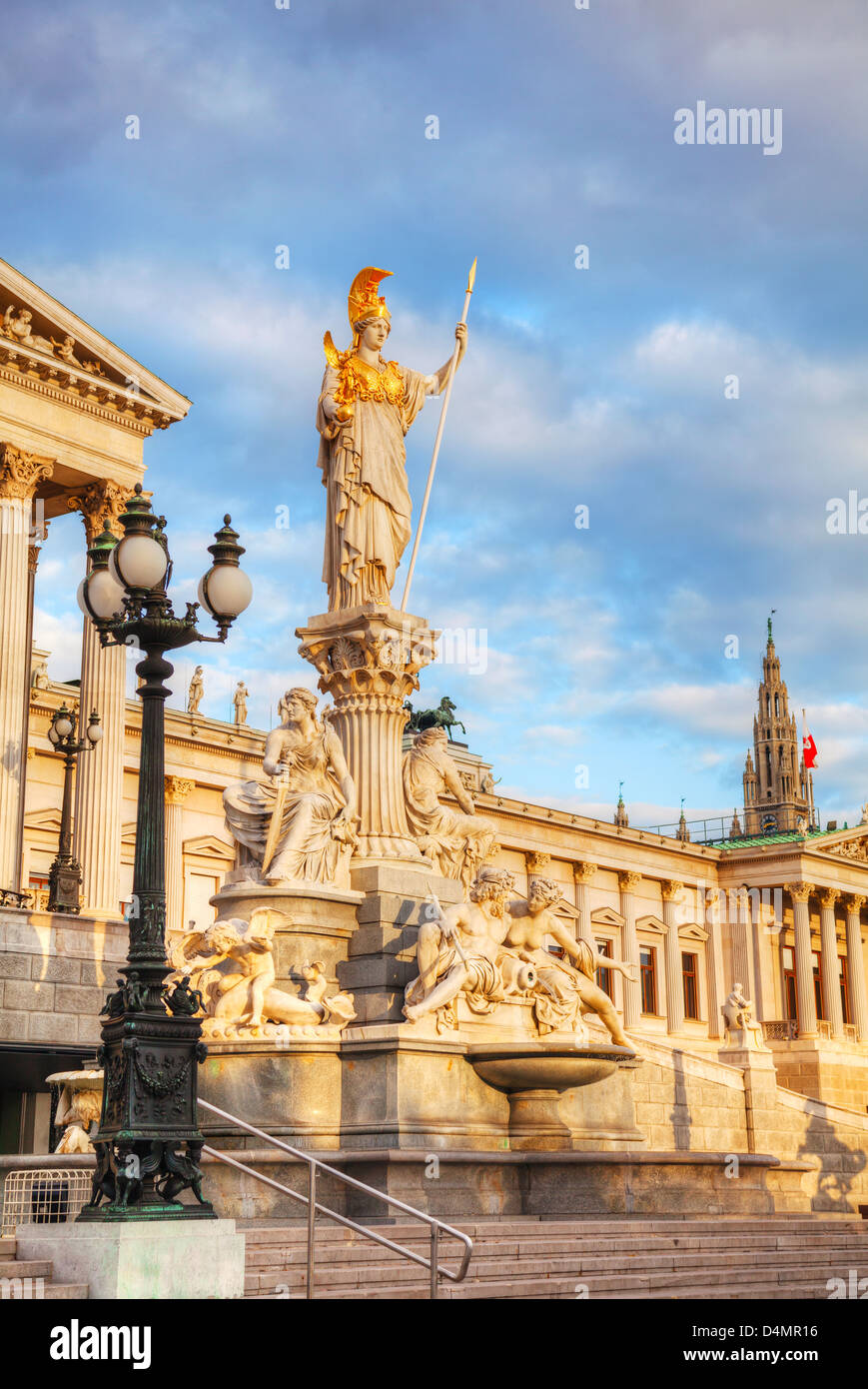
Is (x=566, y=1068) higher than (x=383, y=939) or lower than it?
lower

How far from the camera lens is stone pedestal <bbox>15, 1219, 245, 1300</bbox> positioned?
9555mm

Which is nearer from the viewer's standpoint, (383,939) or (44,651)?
(383,939)

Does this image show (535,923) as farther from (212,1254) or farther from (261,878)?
(212,1254)

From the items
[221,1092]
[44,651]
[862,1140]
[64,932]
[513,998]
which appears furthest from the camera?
[44,651]

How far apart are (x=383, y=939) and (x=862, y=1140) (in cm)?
1817

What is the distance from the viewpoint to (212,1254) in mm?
9883

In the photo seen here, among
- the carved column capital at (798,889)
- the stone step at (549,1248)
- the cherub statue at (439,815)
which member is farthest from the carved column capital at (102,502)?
the carved column capital at (798,889)

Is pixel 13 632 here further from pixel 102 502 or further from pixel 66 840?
pixel 66 840

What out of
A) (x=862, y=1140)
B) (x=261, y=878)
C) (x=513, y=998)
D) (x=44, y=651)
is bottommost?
(x=862, y=1140)

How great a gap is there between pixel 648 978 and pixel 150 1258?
6686 cm

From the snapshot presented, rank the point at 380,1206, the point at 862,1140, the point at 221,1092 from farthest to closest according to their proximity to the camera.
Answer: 1. the point at 862,1140
2. the point at 221,1092
3. the point at 380,1206

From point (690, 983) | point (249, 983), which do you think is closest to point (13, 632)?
point (249, 983)

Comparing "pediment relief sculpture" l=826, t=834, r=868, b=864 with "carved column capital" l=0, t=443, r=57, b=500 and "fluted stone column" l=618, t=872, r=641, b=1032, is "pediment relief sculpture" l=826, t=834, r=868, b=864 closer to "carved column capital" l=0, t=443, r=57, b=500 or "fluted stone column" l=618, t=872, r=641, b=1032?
"fluted stone column" l=618, t=872, r=641, b=1032
